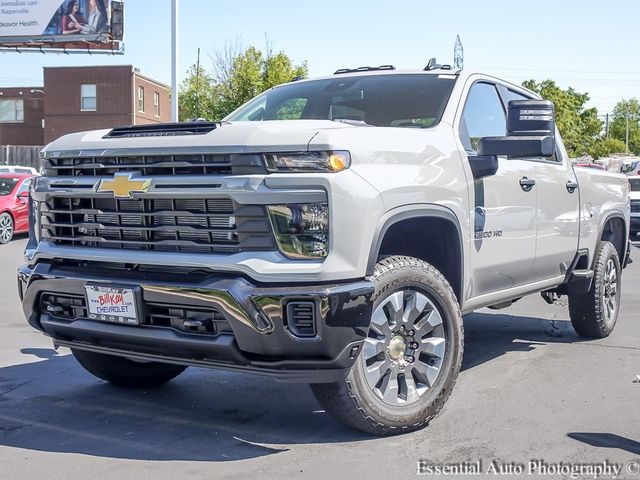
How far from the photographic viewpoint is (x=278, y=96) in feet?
19.6

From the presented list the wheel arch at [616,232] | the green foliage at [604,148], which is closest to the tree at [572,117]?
the green foliage at [604,148]

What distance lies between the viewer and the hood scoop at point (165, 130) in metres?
4.19

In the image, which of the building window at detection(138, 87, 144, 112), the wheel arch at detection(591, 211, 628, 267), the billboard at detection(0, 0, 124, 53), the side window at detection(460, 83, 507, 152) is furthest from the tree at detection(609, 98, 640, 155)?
the side window at detection(460, 83, 507, 152)

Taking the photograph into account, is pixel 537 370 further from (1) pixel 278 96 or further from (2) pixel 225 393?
(1) pixel 278 96

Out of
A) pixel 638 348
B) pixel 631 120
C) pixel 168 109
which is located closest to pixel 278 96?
pixel 638 348

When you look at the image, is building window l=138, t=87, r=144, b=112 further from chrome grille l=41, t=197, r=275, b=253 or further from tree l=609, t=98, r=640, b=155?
tree l=609, t=98, r=640, b=155

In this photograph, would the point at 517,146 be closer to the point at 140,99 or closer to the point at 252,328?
the point at 252,328

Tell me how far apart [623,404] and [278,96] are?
124 inches

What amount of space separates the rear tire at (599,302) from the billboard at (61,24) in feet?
106

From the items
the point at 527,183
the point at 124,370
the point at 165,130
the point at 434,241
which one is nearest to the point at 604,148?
the point at 527,183

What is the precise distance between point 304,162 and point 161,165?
0.76 metres

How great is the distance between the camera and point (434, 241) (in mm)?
4844

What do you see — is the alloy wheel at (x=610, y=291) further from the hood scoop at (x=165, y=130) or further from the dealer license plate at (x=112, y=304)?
the dealer license plate at (x=112, y=304)

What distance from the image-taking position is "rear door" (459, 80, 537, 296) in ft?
16.6
